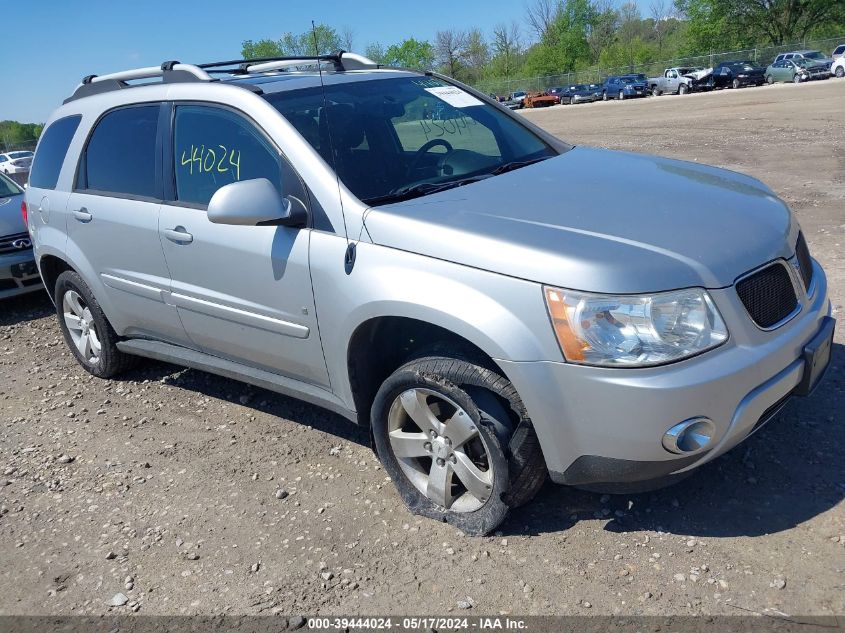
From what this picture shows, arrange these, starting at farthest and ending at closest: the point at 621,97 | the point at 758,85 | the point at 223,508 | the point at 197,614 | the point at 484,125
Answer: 1. the point at 621,97
2. the point at 758,85
3. the point at 484,125
4. the point at 223,508
5. the point at 197,614

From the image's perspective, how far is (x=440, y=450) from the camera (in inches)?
127

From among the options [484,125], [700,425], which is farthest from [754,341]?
[484,125]

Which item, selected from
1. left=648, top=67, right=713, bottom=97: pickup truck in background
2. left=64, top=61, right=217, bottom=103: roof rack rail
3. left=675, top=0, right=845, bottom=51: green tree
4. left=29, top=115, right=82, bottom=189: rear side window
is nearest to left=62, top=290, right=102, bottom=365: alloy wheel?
left=29, top=115, right=82, bottom=189: rear side window

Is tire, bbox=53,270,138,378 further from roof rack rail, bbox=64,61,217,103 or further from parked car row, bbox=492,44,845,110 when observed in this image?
parked car row, bbox=492,44,845,110

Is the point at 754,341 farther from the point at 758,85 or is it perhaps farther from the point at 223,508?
the point at 758,85

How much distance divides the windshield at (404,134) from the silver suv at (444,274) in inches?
0.6

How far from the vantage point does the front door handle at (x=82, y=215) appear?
468cm

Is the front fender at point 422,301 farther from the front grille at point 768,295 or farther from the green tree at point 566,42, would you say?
the green tree at point 566,42

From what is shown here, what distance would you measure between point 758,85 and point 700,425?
144 feet

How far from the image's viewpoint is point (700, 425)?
2684 millimetres

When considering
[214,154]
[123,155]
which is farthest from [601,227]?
[123,155]

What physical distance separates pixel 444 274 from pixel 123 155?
8.37 feet

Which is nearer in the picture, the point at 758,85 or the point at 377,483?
the point at 377,483

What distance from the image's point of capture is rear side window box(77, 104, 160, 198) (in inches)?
170
